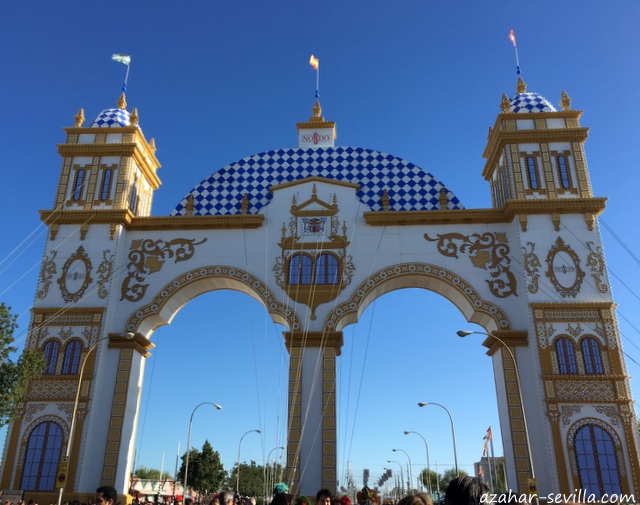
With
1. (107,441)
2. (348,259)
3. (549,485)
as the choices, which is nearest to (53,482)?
(107,441)

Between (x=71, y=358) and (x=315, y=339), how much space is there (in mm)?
9071

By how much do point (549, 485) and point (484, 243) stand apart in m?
8.89

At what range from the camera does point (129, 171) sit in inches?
974

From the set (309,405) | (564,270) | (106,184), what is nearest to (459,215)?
(564,270)

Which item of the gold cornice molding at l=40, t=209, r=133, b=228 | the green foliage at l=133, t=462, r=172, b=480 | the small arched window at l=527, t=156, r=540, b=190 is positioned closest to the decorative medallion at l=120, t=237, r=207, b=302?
the gold cornice molding at l=40, t=209, r=133, b=228

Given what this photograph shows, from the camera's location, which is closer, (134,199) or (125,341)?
(125,341)

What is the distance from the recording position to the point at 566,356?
20812mm

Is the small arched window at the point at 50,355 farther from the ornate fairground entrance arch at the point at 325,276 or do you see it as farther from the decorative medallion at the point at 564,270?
the decorative medallion at the point at 564,270

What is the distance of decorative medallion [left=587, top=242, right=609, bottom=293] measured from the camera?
21594 millimetres

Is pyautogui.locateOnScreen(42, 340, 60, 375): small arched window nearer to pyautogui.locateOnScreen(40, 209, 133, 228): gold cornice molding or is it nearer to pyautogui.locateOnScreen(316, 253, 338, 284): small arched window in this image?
pyautogui.locateOnScreen(40, 209, 133, 228): gold cornice molding

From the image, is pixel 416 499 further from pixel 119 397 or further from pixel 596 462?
pixel 119 397

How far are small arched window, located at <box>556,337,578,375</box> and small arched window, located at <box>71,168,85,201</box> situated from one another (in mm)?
19541

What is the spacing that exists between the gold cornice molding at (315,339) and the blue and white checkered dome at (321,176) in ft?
18.3

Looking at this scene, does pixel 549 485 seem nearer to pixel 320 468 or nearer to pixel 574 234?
pixel 320 468
